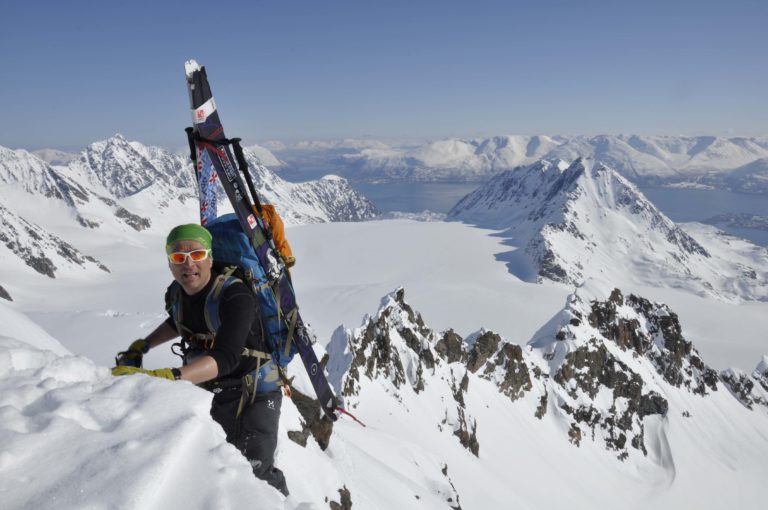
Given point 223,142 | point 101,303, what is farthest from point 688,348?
point 101,303

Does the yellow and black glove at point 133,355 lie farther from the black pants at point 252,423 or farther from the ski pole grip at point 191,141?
the ski pole grip at point 191,141

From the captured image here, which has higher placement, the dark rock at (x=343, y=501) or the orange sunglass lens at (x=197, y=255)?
the orange sunglass lens at (x=197, y=255)

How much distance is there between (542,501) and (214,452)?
40200mm

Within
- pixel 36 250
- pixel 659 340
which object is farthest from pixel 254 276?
pixel 36 250

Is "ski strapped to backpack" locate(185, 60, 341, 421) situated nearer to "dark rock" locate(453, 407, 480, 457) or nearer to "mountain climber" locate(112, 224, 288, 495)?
"mountain climber" locate(112, 224, 288, 495)

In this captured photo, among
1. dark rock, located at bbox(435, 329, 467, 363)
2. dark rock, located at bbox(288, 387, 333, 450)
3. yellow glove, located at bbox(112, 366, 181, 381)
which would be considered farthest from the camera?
dark rock, located at bbox(435, 329, 467, 363)

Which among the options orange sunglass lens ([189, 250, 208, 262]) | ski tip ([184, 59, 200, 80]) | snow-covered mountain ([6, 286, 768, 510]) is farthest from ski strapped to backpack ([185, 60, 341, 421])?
snow-covered mountain ([6, 286, 768, 510])

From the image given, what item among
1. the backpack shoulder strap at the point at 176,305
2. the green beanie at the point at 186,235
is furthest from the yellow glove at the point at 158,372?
the green beanie at the point at 186,235

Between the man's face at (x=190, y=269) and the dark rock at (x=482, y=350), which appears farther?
the dark rock at (x=482, y=350)

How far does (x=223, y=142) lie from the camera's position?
6.86 m

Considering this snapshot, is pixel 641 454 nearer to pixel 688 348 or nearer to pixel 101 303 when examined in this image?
pixel 688 348

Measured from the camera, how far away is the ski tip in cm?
687

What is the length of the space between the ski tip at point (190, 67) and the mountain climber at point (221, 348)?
375 cm

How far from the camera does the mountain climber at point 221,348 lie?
400 cm
